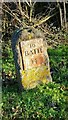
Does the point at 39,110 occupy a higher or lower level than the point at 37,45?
lower

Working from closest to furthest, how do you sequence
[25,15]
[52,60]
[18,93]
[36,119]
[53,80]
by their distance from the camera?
1. [36,119]
2. [18,93]
3. [53,80]
4. [52,60]
5. [25,15]

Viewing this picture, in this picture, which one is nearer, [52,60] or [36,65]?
[36,65]

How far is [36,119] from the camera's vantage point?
5.42m

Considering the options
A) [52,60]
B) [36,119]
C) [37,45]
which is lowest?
[36,119]

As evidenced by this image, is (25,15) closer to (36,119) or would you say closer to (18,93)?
(18,93)

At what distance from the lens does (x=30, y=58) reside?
6.23m

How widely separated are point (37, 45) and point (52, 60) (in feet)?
4.06

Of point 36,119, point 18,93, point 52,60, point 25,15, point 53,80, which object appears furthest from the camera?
point 25,15

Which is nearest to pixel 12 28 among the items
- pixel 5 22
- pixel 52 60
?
pixel 5 22

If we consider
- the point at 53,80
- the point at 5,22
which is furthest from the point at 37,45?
the point at 5,22

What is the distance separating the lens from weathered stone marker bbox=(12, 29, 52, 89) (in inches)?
237

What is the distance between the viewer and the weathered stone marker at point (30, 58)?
6.03 meters

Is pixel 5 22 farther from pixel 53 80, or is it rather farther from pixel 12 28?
pixel 53 80

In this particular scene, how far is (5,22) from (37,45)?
3672mm
